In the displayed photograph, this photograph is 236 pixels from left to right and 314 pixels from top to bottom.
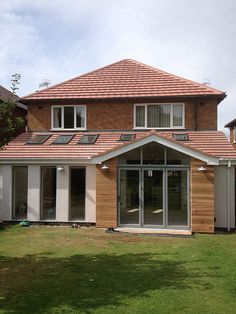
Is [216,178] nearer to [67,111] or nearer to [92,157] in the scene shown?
[92,157]

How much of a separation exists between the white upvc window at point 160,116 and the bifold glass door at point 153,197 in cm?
442

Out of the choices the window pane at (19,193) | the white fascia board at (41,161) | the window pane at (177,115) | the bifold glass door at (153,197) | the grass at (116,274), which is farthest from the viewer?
the window pane at (177,115)

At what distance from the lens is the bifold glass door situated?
50.6ft

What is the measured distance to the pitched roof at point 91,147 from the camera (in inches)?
650

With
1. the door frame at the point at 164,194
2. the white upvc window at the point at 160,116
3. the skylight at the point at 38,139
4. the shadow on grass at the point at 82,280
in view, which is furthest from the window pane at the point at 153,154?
the skylight at the point at 38,139

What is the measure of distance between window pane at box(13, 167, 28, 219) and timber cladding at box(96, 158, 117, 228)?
12.4 feet

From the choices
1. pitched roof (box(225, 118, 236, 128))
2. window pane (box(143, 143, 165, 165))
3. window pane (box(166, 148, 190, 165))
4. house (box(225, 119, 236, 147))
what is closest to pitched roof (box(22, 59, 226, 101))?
window pane (box(143, 143, 165, 165))

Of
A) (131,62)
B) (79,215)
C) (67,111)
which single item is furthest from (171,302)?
(131,62)

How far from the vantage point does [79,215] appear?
16.8 m

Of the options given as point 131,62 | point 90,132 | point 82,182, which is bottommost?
point 82,182

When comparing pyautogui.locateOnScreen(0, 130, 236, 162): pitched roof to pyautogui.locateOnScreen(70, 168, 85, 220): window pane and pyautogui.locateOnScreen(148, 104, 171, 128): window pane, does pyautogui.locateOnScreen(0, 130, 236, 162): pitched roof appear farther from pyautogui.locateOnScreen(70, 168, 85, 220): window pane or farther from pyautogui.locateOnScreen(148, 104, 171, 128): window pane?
pyautogui.locateOnScreen(70, 168, 85, 220): window pane

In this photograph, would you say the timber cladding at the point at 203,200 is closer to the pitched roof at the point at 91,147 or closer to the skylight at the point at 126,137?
the pitched roof at the point at 91,147

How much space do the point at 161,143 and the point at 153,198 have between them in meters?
2.37

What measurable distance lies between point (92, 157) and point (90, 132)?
418cm
